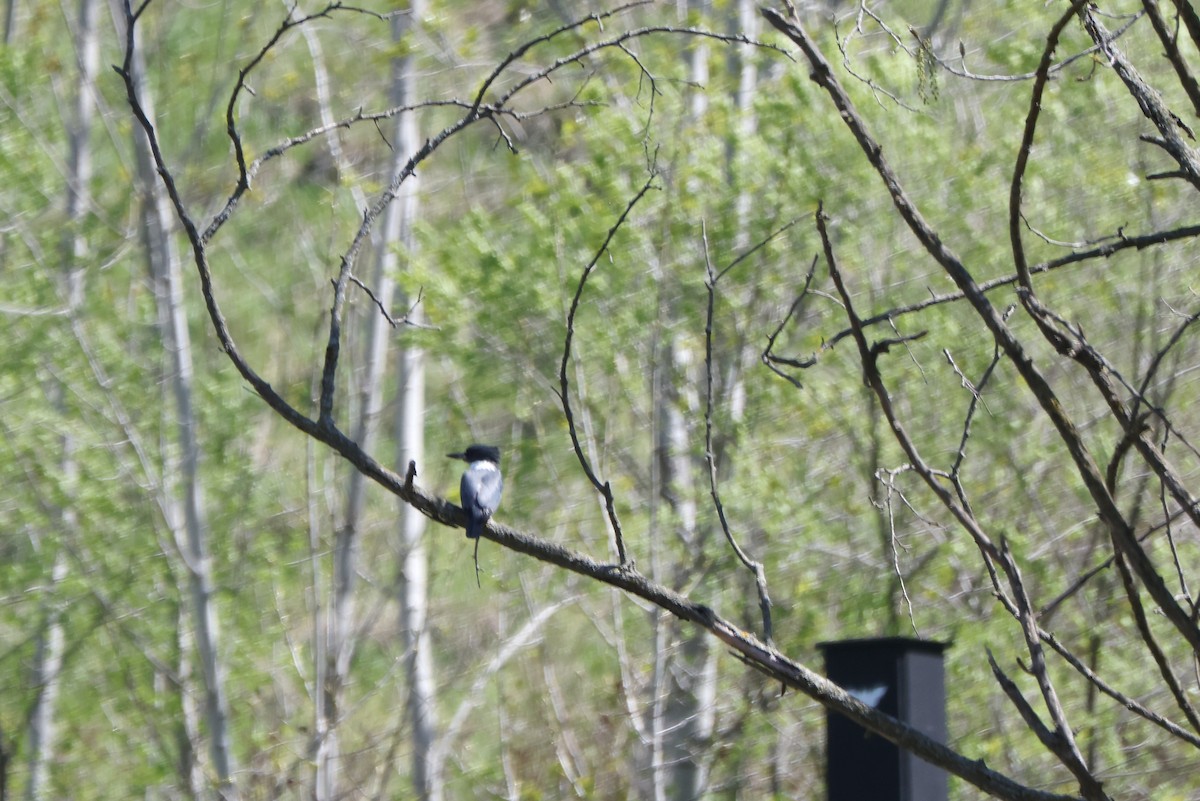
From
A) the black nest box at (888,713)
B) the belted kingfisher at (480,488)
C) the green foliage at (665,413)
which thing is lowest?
the black nest box at (888,713)

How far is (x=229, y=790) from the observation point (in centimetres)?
945

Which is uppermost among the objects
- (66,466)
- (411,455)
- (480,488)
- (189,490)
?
(66,466)

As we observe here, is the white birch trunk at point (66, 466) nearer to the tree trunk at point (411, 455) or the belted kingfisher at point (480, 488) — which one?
the tree trunk at point (411, 455)

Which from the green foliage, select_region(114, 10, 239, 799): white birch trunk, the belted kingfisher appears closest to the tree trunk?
the green foliage

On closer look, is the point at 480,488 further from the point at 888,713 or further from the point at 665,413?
the point at 665,413

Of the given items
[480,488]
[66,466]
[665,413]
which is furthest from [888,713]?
[66,466]

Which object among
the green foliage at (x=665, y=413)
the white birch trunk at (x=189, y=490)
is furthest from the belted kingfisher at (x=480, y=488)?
the white birch trunk at (x=189, y=490)

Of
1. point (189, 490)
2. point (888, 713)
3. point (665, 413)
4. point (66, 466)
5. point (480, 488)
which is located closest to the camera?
point (888, 713)

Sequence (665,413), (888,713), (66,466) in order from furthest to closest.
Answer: (66,466), (665,413), (888,713)

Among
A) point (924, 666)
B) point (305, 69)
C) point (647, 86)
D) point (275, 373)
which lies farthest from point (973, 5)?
point (924, 666)

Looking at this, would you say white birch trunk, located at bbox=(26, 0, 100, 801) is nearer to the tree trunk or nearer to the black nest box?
the tree trunk

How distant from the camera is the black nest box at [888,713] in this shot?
145 inches

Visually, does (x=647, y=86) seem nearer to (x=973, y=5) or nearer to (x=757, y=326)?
(x=757, y=326)

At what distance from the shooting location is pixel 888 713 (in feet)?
12.3
